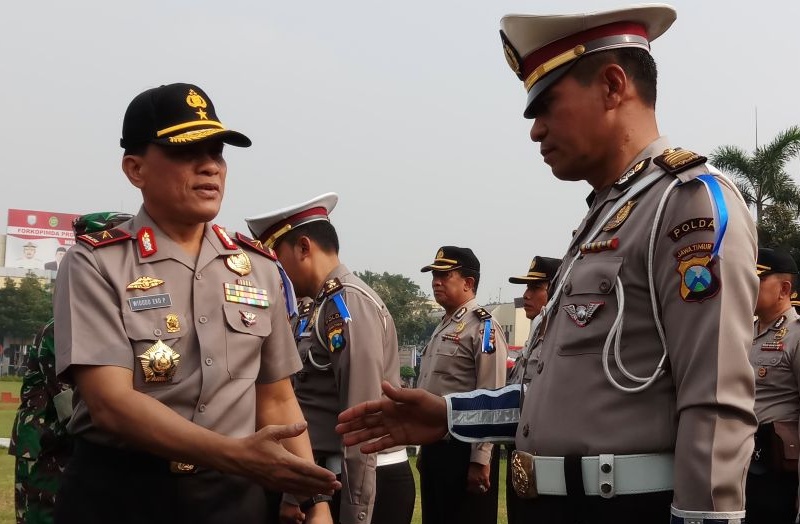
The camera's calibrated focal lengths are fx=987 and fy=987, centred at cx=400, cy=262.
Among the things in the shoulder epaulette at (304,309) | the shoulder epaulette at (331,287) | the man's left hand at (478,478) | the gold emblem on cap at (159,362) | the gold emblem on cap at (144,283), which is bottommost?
the man's left hand at (478,478)

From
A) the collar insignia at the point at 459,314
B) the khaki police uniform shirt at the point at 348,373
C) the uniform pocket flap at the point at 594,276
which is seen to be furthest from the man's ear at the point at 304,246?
the collar insignia at the point at 459,314

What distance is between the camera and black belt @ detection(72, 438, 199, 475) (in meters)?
2.75

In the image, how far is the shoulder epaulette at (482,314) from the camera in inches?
344

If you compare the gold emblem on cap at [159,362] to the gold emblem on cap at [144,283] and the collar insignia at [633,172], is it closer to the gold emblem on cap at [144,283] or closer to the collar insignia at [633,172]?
the gold emblem on cap at [144,283]

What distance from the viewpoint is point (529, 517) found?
2604 mm

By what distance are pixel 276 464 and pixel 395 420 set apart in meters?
0.42

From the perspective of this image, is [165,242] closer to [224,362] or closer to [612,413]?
[224,362]

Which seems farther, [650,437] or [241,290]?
[241,290]

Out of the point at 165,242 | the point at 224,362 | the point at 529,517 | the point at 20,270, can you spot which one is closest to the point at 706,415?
the point at 529,517

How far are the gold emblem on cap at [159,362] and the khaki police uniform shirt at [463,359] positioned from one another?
559 centimetres

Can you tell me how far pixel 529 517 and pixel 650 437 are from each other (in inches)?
17.4

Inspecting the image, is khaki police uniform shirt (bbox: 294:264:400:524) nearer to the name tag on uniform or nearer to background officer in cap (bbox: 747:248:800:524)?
the name tag on uniform

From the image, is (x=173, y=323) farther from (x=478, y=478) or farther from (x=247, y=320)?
(x=478, y=478)

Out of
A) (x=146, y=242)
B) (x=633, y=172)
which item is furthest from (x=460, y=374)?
(x=633, y=172)
